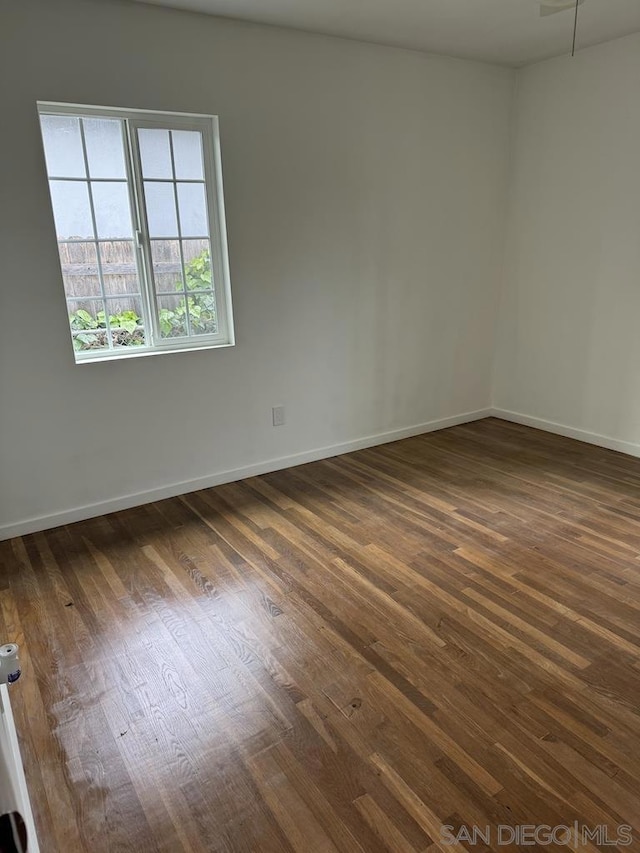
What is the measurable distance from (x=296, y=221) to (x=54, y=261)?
55.1 inches

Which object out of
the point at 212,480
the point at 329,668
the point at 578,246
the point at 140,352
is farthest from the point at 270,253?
the point at 329,668

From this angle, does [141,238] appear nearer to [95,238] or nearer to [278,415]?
[95,238]

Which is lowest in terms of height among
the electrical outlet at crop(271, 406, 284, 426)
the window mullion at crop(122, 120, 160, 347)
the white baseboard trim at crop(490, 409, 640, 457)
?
the white baseboard trim at crop(490, 409, 640, 457)

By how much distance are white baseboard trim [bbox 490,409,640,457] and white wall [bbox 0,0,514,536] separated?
0.46 m

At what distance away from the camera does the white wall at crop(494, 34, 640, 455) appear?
142 inches

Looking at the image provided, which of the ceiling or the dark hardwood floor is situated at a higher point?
the ceiling

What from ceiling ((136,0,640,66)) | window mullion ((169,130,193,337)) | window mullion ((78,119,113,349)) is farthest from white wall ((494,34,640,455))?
window mullion ((78,119,113,349))

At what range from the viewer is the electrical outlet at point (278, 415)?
12.0ft

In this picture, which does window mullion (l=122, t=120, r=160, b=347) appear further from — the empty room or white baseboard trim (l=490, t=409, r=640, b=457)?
white baseboard trim (l=490, t=409, r=640, b=457)

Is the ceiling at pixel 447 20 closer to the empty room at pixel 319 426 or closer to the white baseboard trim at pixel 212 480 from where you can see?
the empty room at pixel 319 426

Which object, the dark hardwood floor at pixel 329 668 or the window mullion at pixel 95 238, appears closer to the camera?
the dark hardwood floor at pixel 329 668

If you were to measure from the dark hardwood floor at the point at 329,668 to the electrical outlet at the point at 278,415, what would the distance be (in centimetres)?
54

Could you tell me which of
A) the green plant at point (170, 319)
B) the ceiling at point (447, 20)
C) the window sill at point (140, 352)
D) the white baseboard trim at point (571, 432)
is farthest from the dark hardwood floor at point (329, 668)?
the ceiling at point (447, 20)

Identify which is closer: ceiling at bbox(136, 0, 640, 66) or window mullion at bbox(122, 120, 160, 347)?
ceiling at bbox(136, 0, 640, 66)
